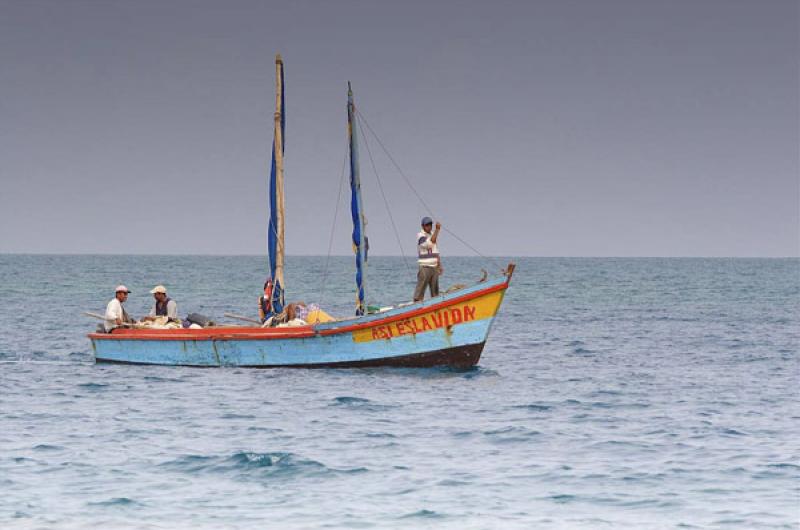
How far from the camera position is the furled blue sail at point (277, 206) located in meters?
27.5

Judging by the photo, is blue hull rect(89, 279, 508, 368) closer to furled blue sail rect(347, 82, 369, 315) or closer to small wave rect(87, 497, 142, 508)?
furled blue sail rect(347, 82, 369, 315)

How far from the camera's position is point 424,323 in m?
24.2

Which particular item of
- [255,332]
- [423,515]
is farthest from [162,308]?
[423,515]

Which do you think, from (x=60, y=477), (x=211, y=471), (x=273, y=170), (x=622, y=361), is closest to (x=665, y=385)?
(x=622, y=361)

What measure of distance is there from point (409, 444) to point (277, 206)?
500 inches

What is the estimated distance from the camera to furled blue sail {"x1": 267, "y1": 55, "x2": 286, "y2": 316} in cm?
2752

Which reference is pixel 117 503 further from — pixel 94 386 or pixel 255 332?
pixel 255 332

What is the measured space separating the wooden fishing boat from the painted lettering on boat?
15 mm

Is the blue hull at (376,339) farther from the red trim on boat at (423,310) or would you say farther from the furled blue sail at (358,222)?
the furled blue sail at (358,222)

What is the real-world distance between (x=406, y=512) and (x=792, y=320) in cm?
3993

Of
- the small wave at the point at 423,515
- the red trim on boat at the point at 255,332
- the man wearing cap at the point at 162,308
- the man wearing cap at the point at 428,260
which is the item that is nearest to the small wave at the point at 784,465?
the small wave at the point at 423,515

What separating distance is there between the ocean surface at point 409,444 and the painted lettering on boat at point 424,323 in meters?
0.97

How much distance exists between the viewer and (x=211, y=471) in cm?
1460

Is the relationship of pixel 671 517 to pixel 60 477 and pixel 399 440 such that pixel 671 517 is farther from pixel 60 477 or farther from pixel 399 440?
pixel 60 477
